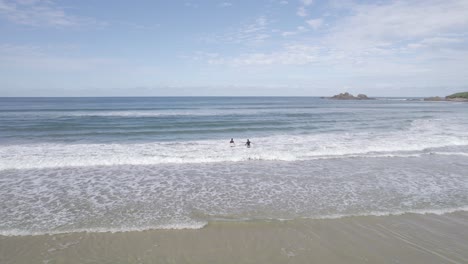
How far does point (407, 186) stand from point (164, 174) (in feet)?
32.8

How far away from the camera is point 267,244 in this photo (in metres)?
6.71

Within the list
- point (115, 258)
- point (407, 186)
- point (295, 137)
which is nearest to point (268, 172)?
point (407, 186)

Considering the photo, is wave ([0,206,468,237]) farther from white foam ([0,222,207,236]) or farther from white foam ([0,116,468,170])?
white foam ([0,116,468,170])

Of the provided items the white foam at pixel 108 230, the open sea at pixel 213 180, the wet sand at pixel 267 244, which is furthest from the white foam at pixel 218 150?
the wet sand at pixel 267 244

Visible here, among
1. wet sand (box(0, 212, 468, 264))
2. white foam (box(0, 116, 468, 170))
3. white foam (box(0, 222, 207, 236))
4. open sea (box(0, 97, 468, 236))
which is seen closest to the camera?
wet sand (box(0, 212, 468, 264))

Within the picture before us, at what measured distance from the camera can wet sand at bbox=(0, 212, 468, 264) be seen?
20.2ft

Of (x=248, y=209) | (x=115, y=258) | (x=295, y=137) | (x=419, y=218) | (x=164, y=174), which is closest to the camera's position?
(x=115, y=258)

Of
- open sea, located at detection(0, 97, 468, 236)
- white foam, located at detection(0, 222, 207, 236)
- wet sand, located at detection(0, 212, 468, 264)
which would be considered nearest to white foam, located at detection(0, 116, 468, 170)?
open sea, located at detection(0, 97, 468, 236)

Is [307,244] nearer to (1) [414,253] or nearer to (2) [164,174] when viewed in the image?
(1) [414,253]

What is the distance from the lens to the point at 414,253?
6.34m

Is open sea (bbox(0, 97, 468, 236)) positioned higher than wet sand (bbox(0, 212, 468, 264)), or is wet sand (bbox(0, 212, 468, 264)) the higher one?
open sea (bbox(0, 97, 468, 236))

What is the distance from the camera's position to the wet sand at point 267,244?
20.2ft

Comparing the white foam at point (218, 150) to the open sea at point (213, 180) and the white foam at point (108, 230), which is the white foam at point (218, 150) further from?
the white foam at point (108, 230)

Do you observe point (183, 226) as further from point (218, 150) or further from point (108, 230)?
point (218, 150)
